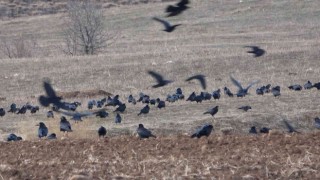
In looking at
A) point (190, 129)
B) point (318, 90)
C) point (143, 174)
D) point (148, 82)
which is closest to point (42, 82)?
point (148, 82)

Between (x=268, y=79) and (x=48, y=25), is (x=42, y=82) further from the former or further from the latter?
(x=48, y=25)

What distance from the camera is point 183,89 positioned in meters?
27.5

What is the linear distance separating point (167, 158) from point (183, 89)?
54.4 ft

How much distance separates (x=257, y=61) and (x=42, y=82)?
727cm

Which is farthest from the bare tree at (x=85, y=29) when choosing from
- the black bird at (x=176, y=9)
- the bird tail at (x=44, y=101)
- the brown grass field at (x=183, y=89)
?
the black bird at (x=176, y=9)

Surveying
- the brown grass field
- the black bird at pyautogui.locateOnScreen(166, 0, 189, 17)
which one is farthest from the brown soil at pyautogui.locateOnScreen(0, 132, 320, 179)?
the black bird at pyautogui.locateOnScreen(166, 0, 189, 17)

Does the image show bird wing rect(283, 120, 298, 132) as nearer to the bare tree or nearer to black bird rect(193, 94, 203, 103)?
black bird rect(193, 94, 203, 103)

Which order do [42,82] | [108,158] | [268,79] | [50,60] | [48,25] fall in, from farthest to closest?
[48,25] < [50,60] < [42,82] < [268,79] < [108,158]

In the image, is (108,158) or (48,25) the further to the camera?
(48,25)

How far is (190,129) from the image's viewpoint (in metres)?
18.0

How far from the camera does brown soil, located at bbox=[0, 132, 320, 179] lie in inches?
386

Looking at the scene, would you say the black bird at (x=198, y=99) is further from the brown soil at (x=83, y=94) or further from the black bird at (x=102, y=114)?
the brown soil at (x=83, y=94)

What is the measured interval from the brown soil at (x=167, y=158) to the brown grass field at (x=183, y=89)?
0.01 metres

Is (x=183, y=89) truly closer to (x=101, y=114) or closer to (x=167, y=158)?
(x=101, y=114)
